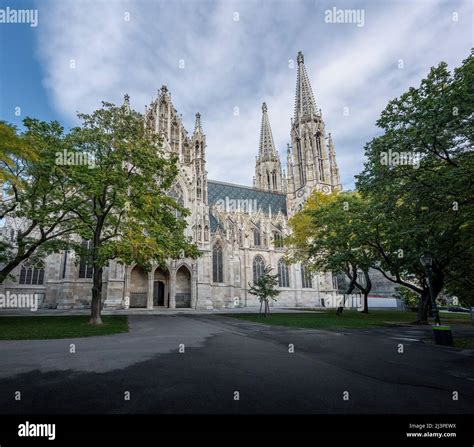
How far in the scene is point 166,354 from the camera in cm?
730

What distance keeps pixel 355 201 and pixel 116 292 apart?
85.9ft

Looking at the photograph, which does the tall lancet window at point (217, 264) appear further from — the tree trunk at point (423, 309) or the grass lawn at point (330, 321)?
the tree trunk at point (423, 309)

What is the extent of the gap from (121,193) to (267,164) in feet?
185

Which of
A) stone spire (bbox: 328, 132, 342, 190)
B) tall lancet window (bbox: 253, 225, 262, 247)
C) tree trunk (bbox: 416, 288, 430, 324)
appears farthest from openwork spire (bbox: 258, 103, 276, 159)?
tree trunk (bbox: 416, 288, 430, 324)

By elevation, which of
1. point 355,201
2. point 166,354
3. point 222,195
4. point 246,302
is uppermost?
point 222,195

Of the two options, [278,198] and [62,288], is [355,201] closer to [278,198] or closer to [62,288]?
[62,288]

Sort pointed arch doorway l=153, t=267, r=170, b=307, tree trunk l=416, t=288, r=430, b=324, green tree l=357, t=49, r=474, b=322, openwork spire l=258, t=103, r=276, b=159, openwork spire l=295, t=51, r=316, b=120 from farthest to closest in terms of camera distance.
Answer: openwork spire l=258, t=103, r=276, b=159 → openwork spire l=295, t=51, r=316, b=120 → pointed arch doorway l=153, t=267, r=170, b=307 → tree trunk l=416, t=288, r=430, b=324 → green tree l=357, t=49, r=474, b=322

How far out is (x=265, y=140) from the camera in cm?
7031

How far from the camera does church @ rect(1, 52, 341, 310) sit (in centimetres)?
3008

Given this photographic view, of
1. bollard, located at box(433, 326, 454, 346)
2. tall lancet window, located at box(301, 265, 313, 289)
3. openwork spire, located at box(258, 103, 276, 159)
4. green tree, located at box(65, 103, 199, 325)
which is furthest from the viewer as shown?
openwork spire, located at box(258, 103, 276, 159)

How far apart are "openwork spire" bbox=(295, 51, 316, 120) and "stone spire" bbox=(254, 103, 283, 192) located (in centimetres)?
1130

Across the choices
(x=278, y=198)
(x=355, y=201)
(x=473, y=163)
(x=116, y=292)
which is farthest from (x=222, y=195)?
(x=473, y=163)

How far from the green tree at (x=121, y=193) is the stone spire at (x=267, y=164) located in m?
52.4

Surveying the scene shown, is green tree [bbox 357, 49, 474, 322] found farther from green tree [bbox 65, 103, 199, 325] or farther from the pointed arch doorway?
the pointed arch doorway
